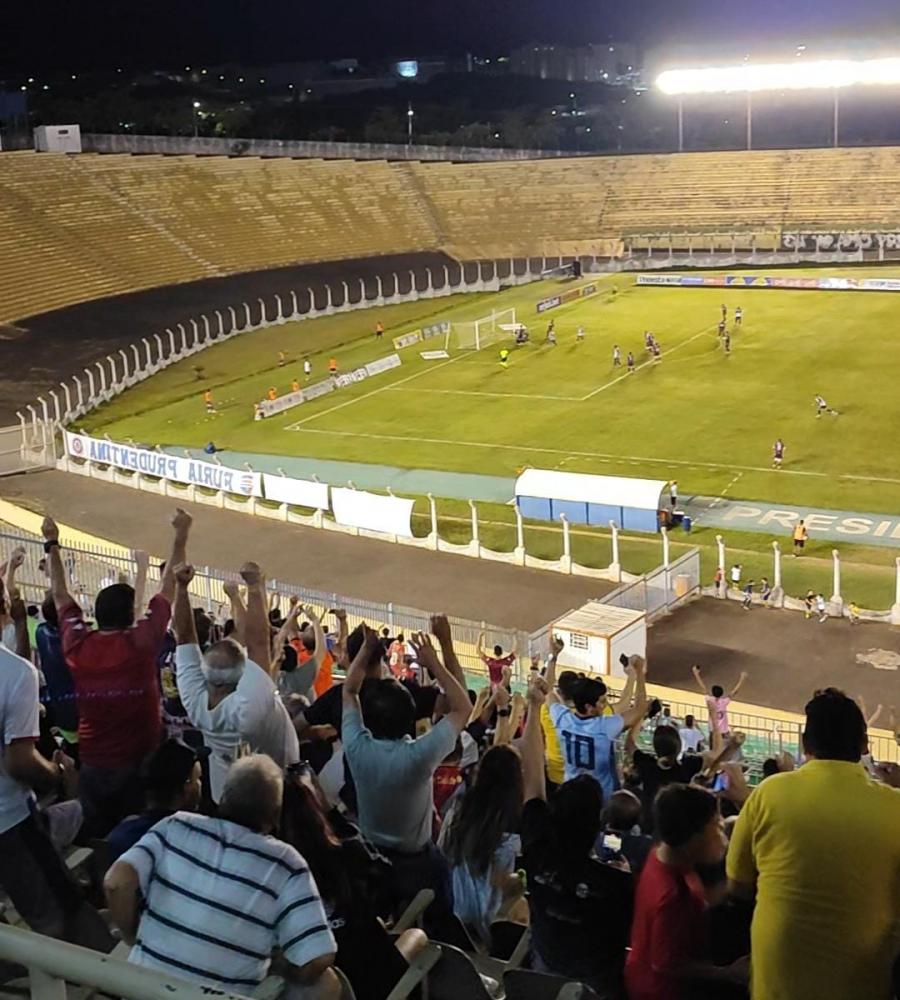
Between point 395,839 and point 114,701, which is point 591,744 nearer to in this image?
point 395,839

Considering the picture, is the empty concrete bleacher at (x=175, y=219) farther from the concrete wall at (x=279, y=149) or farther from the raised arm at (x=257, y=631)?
the raised arm at (x=257, y=631)

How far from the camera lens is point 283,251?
77.3 m

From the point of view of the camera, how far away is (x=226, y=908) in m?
4.81

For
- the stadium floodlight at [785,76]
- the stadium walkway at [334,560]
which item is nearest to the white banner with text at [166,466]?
the stadium walkway at [334,560]

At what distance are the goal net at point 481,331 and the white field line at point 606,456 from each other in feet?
48.2

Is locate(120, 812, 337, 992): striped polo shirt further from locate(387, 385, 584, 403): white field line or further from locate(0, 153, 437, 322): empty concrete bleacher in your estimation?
locate(0, 153, 437, 322): empty concrete bleacher

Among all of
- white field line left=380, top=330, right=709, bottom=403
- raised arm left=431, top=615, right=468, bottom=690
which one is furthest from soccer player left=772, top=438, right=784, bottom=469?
raised arm left=431, top=615, right=468, bottom=690

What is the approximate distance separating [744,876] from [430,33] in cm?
14437

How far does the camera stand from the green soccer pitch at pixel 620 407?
35.5 meters

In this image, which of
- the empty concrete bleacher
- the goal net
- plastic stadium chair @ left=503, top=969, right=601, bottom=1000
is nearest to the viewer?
plastic stadium chair @ left=503, top=969, right=601, bottom=1000

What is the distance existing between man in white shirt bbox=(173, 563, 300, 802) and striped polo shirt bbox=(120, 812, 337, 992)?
193 centimetres

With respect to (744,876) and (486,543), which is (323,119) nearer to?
(486,543)

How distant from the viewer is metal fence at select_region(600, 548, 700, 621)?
85.1 ft

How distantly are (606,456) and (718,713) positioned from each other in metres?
25.3
